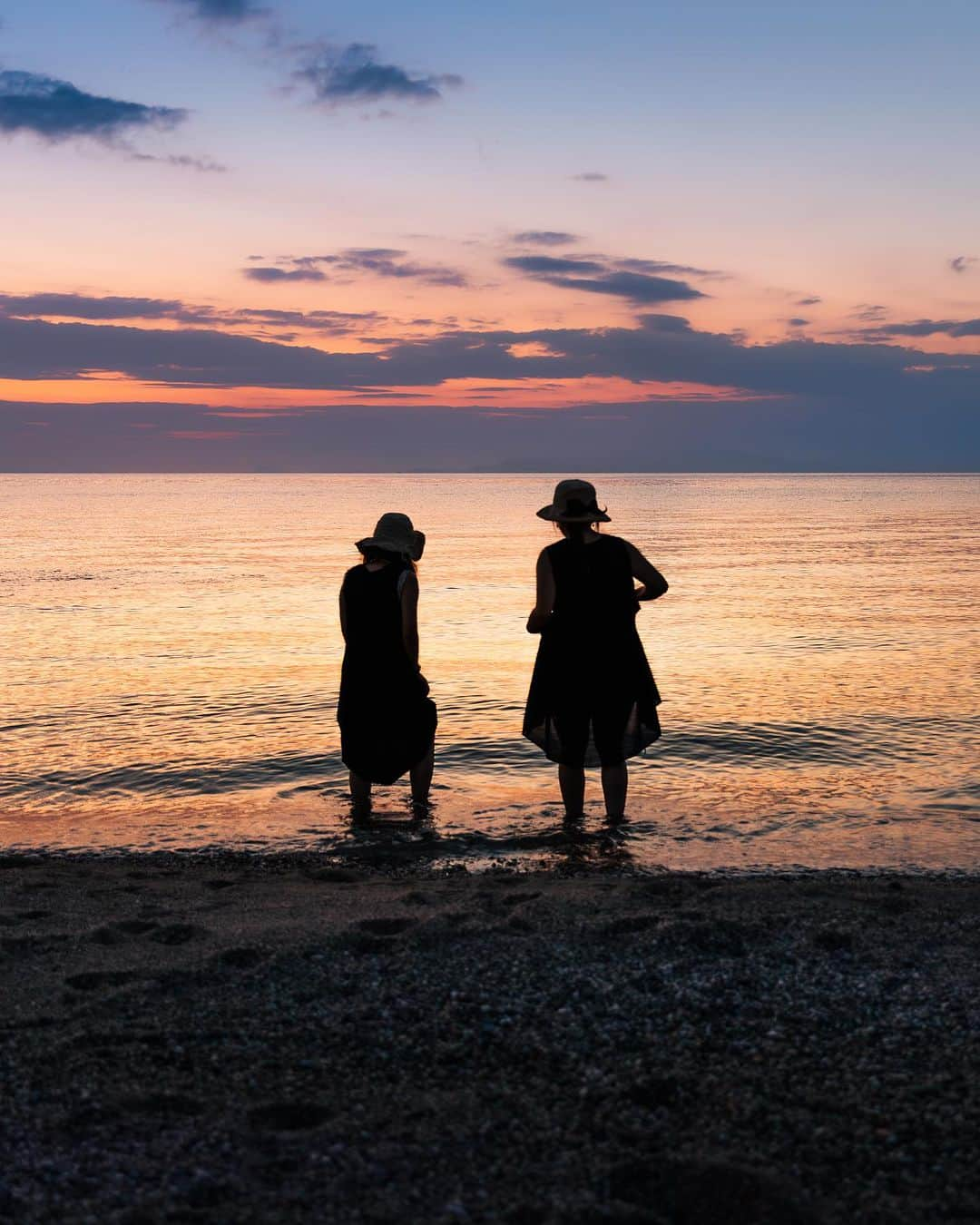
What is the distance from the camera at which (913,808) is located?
9.78 metres

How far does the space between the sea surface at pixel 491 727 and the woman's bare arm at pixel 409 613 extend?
4.99 feet

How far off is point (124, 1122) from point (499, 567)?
35730 millimetres

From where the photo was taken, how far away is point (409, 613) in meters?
8.87

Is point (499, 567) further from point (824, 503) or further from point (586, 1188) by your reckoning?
point (824, 503)

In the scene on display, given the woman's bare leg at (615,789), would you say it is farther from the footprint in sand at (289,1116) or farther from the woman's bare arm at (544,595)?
the footprint in sand at (289,1116)

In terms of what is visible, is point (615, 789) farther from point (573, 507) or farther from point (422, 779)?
point (573, 507)

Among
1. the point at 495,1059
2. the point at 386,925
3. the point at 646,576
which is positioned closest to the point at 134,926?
the point at 386,925

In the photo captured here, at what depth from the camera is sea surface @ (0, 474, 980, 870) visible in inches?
357

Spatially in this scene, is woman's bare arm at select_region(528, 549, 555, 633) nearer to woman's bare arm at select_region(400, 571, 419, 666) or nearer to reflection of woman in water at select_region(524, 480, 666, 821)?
reflection of woman in water at select_region(524, 480, 666, 821)

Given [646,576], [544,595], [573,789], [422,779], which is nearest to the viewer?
[646,576]

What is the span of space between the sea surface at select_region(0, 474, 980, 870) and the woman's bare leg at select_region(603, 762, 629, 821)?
184 millimetres

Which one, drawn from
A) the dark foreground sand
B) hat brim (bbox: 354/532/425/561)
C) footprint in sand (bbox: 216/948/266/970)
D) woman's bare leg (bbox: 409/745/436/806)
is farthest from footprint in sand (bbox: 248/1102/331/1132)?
woman's bare leg (bbox: 409/745/436/806)

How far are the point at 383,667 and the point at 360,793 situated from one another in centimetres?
116

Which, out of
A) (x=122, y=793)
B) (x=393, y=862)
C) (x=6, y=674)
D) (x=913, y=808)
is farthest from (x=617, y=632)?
(x=6, y=674)
